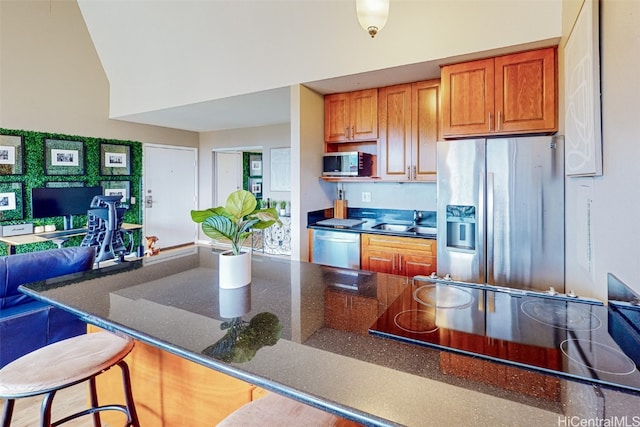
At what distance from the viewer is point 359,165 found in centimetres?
340

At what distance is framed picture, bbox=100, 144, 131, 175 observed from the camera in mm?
5223

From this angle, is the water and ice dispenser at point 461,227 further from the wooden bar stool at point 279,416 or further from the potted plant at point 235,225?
the wooden bar stool at point 279,416

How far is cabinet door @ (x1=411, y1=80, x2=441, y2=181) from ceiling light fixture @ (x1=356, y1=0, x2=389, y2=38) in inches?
64.8

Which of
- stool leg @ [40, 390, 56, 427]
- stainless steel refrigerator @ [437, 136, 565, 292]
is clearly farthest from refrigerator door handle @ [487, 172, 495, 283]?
stool leg @ [40, 390, 56, 427]

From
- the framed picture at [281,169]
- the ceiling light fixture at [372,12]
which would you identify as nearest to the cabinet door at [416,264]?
the ceiling light fixture at [372,12]

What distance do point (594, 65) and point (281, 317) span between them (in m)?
1.59

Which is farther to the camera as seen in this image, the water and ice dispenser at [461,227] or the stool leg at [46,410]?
the water and ice dispenser at [461,227]

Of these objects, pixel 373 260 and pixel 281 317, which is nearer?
pixel 281 317

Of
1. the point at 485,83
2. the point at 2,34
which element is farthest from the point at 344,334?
the point at 2,34

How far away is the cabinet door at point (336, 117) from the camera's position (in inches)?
140

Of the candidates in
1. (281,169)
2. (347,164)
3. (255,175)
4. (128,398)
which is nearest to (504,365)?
(128,398)

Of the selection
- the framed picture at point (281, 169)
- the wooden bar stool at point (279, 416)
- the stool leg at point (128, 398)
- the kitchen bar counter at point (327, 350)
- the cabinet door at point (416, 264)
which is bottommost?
the stool leg at point (128, 398)

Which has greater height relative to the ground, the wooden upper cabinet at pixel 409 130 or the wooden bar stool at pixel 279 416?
the wooden upper cabinet at pixel 409 130

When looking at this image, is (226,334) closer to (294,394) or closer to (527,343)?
(294,394)
